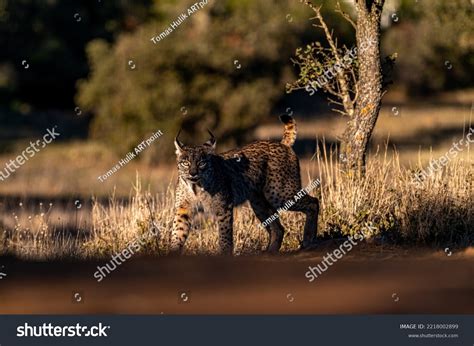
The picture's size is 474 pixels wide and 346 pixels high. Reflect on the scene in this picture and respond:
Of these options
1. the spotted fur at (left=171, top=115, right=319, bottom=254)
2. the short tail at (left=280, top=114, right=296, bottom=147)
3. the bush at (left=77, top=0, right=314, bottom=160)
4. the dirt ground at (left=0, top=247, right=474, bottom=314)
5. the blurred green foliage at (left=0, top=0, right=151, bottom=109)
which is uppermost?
the blurred green foliage at (left=0, top=0, right=151, bottom=109)

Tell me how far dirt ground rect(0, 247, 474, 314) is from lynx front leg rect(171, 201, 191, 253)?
1480mm

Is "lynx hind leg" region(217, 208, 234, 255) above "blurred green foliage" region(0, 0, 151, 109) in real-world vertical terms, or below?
below

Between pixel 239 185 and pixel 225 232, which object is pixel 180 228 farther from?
pixel 239 185

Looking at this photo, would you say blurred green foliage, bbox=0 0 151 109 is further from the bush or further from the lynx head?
the lynx head

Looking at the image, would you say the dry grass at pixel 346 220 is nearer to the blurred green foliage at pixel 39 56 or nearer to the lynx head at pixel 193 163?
the lynx head at pixel 193 163

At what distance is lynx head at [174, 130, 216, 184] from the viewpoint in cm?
1327

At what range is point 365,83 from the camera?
15227 mm

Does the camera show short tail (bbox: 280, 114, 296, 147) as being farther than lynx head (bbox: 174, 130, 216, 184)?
Yes

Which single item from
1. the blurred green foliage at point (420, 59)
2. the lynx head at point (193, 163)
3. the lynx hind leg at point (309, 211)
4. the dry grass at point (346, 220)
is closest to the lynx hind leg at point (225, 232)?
the dry grass at point (346, 220)

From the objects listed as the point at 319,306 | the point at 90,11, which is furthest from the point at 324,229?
the point at 90,11

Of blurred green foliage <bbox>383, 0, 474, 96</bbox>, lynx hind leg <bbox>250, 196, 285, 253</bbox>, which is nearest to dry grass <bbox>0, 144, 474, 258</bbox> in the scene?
lynx hind leg <bbox>250, 196, 285, 253</bbox>

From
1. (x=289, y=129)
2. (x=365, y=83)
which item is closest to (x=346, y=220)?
(x=289, y=129)

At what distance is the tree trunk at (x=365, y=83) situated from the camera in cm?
1511

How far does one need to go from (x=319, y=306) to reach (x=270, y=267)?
1.97 metres
